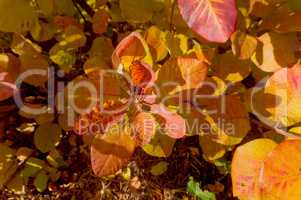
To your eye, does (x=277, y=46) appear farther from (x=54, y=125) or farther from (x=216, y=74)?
(x=54, y=125)

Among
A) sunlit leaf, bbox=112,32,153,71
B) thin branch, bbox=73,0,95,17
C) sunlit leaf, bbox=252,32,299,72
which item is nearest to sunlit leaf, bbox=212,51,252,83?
sunlit leaf, bbox=252,32,299,72

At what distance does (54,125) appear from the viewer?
124 cm

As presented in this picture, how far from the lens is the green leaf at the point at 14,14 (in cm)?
98

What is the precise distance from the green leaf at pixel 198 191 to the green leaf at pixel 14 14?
26.0 inches

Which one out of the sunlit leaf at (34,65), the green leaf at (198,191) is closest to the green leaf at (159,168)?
the green leaf at (198,191)

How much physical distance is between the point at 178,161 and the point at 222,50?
462 mm

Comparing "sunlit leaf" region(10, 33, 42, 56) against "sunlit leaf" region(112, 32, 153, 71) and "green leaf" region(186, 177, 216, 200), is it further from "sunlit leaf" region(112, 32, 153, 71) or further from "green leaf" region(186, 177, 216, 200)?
"green leaf" region(186, 177, 216, 200)

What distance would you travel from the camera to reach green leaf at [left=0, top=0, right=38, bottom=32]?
98cm

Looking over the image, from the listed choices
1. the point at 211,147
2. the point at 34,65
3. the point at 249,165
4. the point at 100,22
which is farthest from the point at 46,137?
the point at 249,165

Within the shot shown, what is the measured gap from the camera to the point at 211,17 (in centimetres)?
73

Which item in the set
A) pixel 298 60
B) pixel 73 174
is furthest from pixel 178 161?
pixel 298 60

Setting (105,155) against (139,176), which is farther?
(139,176)

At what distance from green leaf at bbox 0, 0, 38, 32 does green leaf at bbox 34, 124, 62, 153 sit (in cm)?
31

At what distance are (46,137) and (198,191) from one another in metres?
0.45
